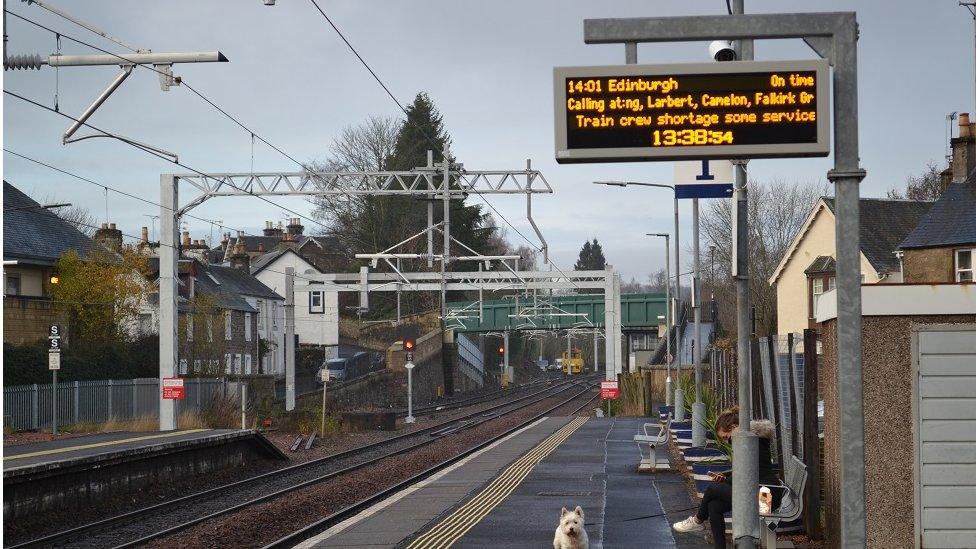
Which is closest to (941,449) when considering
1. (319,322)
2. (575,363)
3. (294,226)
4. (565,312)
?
(565,312)

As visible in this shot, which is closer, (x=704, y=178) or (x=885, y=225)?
(x=704, y=178)

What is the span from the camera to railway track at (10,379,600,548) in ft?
56.1

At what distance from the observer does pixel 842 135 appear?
9.28 meters

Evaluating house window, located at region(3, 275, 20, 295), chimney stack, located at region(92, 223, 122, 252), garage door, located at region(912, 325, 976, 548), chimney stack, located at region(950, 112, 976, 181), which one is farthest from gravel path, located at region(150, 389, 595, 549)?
chimney stack, located at region(92, 223, 122, 252)

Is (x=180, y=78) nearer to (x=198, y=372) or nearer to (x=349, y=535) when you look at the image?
(x=349, y=535)

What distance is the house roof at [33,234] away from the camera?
46.0 meters

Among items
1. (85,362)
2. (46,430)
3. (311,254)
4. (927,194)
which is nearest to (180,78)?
(46,430)

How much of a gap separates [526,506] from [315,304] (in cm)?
6889

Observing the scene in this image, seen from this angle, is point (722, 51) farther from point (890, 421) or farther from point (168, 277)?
point (168, 277)

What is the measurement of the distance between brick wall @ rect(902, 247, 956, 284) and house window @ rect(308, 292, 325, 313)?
4998cm

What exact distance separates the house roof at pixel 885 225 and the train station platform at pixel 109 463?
27.1 m

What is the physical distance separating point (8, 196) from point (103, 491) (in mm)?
30021

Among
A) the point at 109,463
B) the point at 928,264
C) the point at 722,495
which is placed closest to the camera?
the point at 722,495

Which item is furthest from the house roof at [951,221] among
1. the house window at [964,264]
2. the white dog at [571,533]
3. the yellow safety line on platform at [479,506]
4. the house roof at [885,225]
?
the white dog at [571,533]
